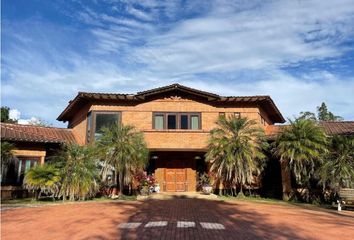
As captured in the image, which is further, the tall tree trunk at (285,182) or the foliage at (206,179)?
the foliage at (206,179)

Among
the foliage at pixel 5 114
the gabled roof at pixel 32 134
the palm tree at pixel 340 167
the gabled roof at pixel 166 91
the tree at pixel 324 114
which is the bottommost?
the palm tree at pixel 340 167

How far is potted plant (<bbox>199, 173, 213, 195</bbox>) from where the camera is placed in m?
21.3

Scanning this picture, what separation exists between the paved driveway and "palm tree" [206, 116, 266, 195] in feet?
17.2

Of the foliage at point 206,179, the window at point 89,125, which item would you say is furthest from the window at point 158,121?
the window at point 89,125

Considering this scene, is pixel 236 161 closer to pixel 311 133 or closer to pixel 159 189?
pixel 311 133

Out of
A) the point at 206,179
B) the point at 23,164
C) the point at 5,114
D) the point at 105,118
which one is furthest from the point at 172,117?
the point at 5,114

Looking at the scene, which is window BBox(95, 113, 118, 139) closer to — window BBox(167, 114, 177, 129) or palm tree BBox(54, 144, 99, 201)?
window BBox(167, 114, 177, 129)

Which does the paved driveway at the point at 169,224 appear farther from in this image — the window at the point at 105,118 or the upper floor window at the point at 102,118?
the window at the point at 105,118

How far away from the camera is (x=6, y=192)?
65.8 ft

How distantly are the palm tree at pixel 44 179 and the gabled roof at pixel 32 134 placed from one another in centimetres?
367

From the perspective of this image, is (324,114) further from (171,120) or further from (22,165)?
(22,165)

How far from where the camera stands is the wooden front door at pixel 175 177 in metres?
24.0

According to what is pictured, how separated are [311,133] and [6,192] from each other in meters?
18.8

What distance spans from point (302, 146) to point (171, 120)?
910 centimetres
